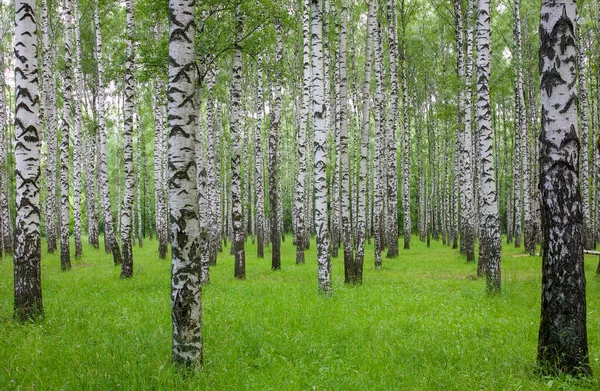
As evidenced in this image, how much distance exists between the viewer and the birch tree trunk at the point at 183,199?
189 inches

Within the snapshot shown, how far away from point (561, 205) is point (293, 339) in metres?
4.14

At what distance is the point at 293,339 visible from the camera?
615 cm

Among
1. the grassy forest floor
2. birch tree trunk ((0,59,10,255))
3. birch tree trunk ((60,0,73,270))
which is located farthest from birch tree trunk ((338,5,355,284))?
birch tree trunk ((0,59,10,255))

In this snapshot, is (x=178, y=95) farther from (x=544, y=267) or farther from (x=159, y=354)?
(x=544, y=267)

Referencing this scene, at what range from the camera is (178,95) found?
16.0 feet

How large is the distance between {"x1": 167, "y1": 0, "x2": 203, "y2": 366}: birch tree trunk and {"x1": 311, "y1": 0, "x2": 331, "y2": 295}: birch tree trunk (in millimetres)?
5106

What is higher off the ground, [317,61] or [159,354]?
[317,61]

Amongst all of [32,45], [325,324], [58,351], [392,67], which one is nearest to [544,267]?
[325,324]

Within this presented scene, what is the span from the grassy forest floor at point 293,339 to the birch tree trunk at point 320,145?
2.65ft

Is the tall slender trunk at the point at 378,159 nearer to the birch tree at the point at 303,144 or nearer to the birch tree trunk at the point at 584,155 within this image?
the birch tree at the point at 303,144

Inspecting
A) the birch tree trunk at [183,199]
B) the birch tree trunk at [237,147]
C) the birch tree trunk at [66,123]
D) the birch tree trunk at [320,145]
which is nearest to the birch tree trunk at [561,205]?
the birch tree trunk at [183,199]

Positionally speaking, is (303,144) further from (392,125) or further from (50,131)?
(50,131)

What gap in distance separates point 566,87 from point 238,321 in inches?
243

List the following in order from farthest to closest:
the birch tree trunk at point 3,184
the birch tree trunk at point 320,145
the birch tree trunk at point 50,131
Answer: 1. the birch tree trunk at point 3,184
2. the birch tree trunk at point 50,131
3. the birch tree trunk at point 320,145
